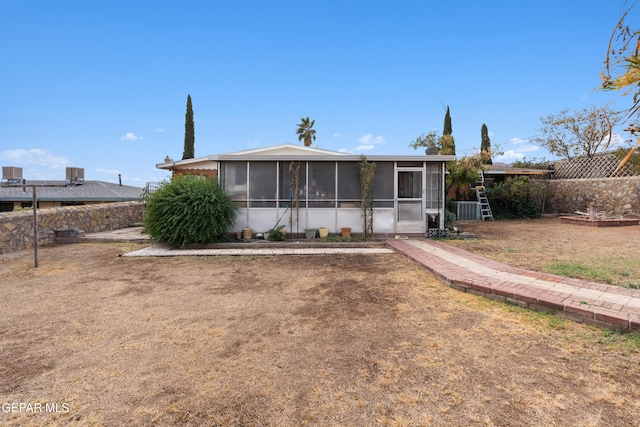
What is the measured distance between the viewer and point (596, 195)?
15820mm

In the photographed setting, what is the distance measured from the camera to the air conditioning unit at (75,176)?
820 inches

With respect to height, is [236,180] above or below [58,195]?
above

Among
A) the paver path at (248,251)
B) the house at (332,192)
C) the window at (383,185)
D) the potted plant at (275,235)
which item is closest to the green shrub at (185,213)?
the paver path at (248,251)

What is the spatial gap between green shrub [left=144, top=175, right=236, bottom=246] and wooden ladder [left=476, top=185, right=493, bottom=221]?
44.0 feet

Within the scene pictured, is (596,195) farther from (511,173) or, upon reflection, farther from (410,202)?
(410,202)

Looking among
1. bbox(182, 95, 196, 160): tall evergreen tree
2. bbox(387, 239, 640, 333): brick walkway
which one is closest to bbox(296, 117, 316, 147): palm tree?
bbox(182, 95, 196, 160): tall evergreen tree

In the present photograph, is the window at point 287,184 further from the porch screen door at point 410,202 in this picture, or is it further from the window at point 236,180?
the porch screen door at point 410,202

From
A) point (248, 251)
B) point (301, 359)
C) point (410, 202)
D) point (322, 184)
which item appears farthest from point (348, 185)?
point (301, 359)

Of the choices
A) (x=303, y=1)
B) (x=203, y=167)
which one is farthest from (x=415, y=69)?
(x=203, y=167)

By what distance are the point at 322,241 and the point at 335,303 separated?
17.0 ft

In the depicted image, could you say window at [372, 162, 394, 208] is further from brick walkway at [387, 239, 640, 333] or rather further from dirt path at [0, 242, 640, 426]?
dirt path at [0, 242, 640, 426]

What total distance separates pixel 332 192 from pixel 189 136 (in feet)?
66.5

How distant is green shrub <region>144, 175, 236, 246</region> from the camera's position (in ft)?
28.6

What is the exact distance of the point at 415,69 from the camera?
17516 millimetres
